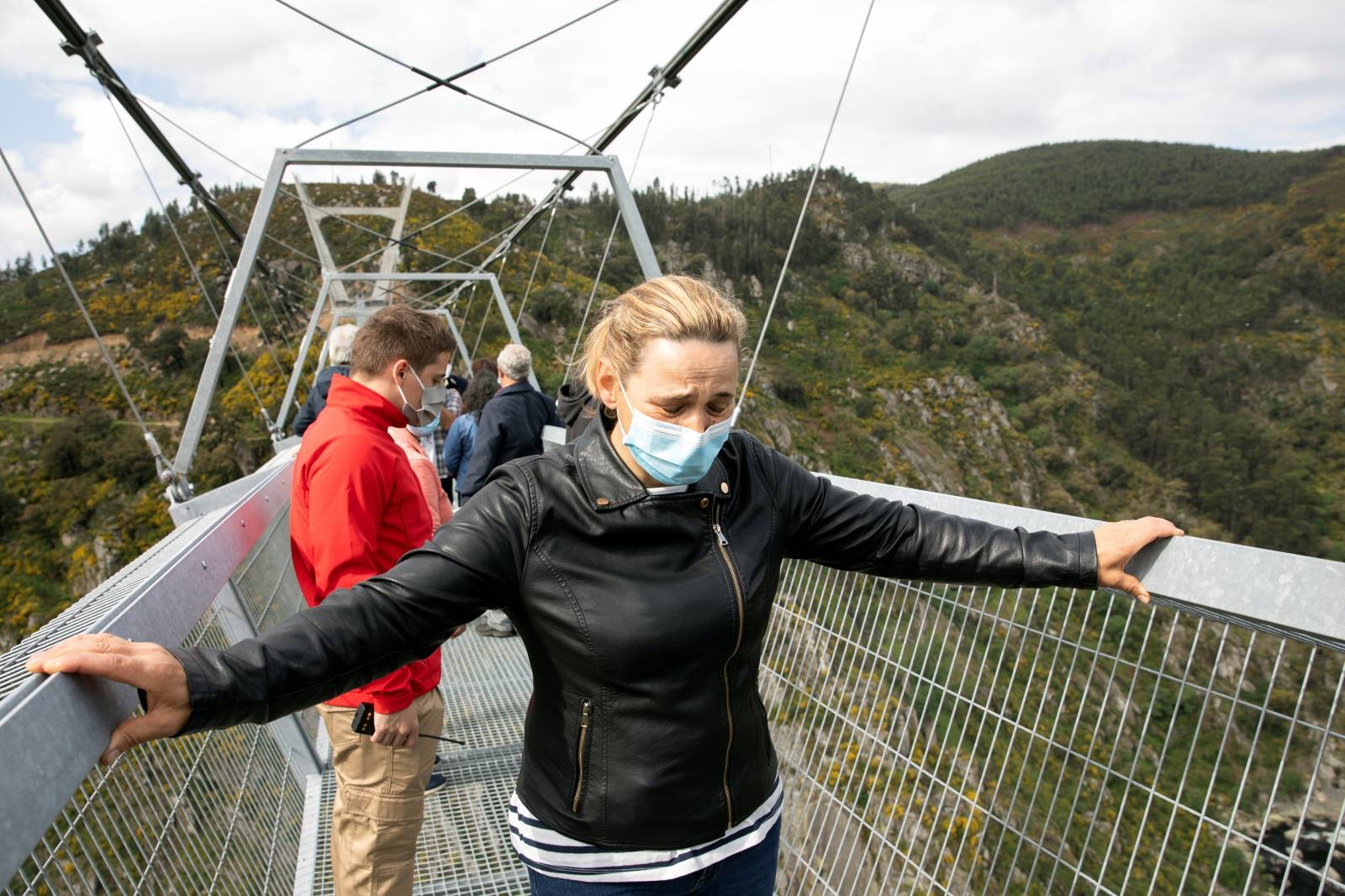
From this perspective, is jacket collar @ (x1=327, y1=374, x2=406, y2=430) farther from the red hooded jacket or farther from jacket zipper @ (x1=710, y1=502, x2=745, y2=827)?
jacket zipper @ (x1=710, y1=502, x2=745, y2=827)

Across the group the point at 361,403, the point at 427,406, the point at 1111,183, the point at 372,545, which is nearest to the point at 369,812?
the point at 372,545

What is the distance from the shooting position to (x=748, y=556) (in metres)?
1.48

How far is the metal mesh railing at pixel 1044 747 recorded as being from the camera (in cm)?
139

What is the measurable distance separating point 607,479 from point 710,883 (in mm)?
731

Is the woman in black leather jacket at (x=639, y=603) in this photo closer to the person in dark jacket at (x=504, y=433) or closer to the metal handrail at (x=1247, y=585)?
the metal handrail at (x=1247, y=585)

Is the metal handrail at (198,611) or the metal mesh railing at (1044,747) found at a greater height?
the metal handrail at (198,611)

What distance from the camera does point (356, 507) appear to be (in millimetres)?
2043

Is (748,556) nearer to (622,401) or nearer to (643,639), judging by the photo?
(643,639)

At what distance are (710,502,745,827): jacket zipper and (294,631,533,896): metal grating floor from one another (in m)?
1.07

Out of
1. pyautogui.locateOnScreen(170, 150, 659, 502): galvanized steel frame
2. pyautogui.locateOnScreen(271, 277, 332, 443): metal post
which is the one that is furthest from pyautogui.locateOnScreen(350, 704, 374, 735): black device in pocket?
pyautogui.locateOnScreen(271, 277, 332, 443): metal post

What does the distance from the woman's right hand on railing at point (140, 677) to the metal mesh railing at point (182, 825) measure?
0.64 feet

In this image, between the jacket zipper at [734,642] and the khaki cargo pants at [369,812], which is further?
the khaki cargo pants at [369,812]

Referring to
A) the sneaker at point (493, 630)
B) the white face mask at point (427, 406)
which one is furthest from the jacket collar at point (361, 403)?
the sneaker at point (493, 630)

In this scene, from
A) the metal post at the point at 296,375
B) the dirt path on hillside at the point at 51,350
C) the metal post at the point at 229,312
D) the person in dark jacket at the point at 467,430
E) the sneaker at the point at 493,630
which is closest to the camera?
the metal post at the point at 229,312
